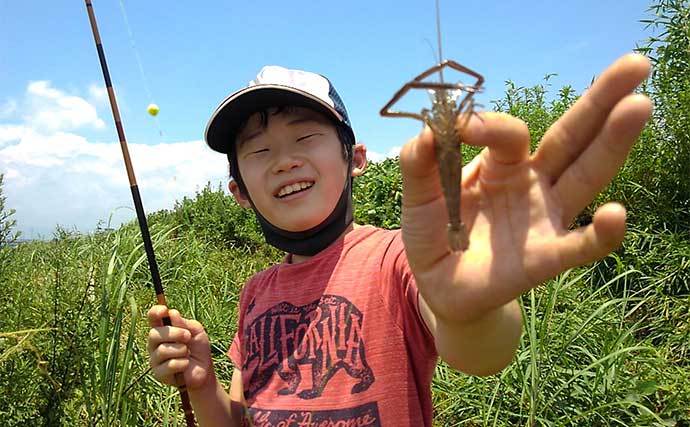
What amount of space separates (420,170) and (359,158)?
1231 millimetres

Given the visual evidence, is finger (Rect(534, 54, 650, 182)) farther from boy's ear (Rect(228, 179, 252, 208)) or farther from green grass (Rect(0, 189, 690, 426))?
green grass (Rect(0, 189, 690, 426))

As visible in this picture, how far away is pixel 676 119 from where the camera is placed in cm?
441

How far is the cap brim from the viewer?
6.16 ft

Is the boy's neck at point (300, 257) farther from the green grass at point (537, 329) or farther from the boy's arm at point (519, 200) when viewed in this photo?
the green grass at point (537, 329)

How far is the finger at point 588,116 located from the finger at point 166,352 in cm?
139

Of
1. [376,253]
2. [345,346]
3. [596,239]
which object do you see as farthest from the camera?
[376,253]

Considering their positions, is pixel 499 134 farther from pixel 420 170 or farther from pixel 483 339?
pixel 483 339

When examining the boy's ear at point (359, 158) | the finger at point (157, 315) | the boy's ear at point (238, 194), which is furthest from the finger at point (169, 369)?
the boy's ear at point (359, 158)

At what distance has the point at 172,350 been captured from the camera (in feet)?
6.15

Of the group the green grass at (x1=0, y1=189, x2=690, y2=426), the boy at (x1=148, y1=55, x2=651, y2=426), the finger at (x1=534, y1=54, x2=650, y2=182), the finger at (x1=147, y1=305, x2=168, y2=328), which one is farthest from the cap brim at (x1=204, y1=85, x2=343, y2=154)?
the green grass at (x1=0, y1=189, x2=690, y2=426)

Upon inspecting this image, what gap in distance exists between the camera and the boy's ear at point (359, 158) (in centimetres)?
216

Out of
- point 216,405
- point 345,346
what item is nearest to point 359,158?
point 345,346

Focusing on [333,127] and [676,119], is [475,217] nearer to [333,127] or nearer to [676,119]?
[333,127]

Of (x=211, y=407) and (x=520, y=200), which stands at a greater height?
(x=520, y=200)
